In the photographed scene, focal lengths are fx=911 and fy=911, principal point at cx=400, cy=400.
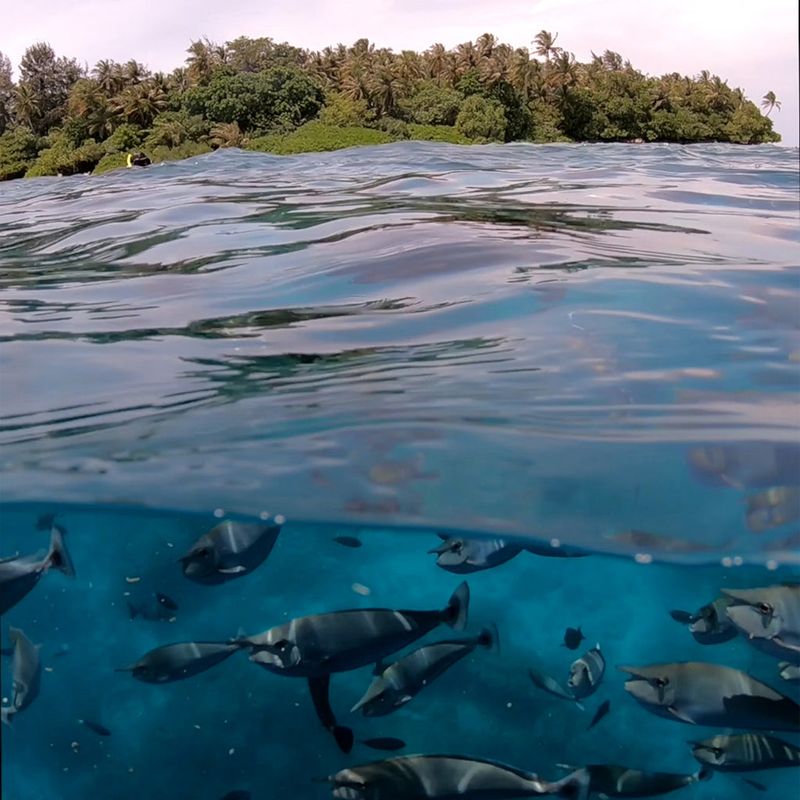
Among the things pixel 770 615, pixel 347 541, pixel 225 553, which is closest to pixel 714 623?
pixel 770 615

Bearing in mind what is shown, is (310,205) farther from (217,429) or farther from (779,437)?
(779,437)

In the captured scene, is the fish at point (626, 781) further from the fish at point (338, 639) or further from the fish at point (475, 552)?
the fish at point (475, 552)

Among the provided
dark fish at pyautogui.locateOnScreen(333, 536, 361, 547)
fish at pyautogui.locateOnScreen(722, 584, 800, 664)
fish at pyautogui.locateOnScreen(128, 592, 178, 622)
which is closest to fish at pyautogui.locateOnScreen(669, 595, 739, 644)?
fish at pyautogui.locateOnScreen(722, 584, 800, 664)

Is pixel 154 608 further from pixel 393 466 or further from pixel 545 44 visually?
pixel 545 44

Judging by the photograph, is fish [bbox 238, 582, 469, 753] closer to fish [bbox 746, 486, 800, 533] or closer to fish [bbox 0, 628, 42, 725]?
fish [bbox 0, 628, 42, 725]

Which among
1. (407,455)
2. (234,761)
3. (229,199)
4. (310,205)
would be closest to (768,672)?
(407,455)

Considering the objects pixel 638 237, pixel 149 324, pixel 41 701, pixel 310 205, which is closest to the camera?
pixel 41 701

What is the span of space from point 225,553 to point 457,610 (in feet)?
3.94

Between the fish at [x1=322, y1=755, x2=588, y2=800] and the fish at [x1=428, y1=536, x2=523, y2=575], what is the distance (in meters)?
1.22

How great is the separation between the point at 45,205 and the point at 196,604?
38.0 feet

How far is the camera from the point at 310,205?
12.0 meters

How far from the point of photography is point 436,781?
411 cm

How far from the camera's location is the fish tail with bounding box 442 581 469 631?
4.52 m

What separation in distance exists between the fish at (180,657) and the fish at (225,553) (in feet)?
1.07
